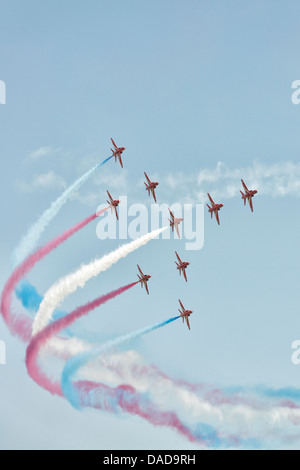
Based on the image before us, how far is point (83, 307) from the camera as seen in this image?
140000 mm

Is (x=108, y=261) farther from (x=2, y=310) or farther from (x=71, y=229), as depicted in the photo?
(x=2, y=310)

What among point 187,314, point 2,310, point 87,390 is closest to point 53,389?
point 87,390

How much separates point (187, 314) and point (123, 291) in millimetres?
11108

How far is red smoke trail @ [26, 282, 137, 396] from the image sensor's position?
451 feet

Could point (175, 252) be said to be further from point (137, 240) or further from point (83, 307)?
point (83, 307)

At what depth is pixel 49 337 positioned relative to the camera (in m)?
139

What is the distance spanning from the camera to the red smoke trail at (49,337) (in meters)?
138

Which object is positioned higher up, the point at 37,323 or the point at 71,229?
the point at 71,229
